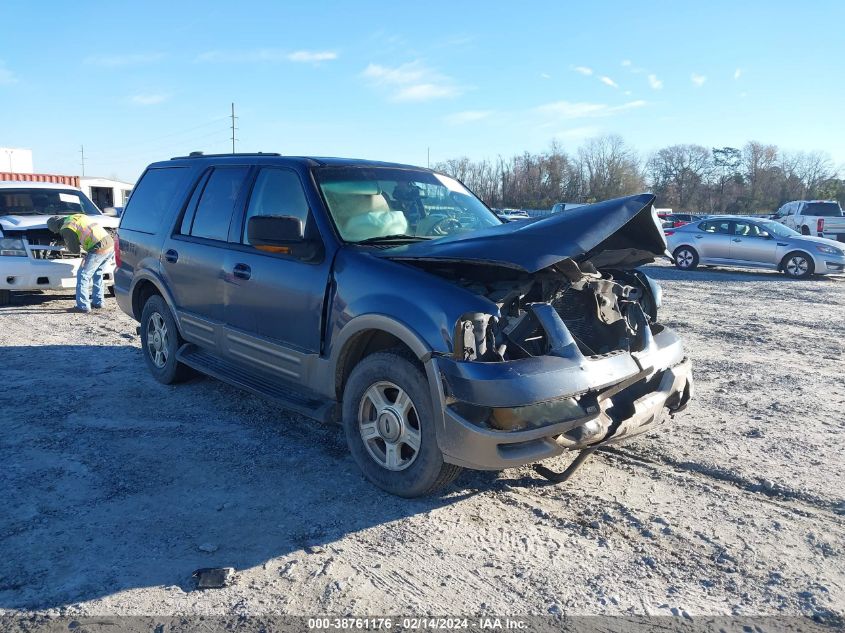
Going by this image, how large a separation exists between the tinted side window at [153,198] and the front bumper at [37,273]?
3967 mm

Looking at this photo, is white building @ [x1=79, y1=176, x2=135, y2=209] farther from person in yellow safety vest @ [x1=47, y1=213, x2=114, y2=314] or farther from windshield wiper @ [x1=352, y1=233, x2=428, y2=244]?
windshield wiper @ [x1=352, y1=233, x2=428, y2=244]

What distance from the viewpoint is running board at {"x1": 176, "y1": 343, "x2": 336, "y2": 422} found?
13.5 feet

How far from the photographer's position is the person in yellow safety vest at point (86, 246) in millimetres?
9312

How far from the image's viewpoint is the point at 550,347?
3420 mm

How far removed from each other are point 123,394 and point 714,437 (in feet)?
15.8

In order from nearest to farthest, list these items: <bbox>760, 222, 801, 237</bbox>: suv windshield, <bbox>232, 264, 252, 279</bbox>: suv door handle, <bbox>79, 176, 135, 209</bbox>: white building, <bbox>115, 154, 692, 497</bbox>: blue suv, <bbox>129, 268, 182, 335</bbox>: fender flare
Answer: <bbox>115, 154, 692, 497</bbox>: blue suv < <bbox>232, 264, 252, 279</bbox>: suv door handle < <bbox>129, 268, 182, 335</bbox>: fender flare < <bbox>760, 222, 801, 237</bbox>: suv windshield < <bbox>79, 176, 135, 209</bbox>: white building

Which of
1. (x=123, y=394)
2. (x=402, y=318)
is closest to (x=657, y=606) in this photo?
(x=402, y=318)

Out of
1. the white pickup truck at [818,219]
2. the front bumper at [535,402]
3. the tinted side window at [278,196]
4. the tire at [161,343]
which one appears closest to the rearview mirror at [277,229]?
the tinted side window at [278,196]

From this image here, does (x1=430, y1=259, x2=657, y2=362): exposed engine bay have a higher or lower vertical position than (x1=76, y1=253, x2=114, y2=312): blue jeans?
higher

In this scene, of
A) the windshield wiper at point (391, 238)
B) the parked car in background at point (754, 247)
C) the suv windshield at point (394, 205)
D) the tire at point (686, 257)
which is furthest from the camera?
the tire at point (686, 257)

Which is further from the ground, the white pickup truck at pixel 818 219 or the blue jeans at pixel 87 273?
the white pickup truck at pixel 818 219

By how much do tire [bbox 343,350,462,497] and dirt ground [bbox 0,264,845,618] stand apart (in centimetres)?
16

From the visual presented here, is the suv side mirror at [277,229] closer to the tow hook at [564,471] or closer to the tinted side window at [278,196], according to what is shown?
the tinted side window at [278,196]

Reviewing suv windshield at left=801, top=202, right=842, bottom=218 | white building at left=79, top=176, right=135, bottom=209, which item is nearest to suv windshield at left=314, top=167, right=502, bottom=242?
suv windshield at left=801, top=202, right=842, bottom=218
